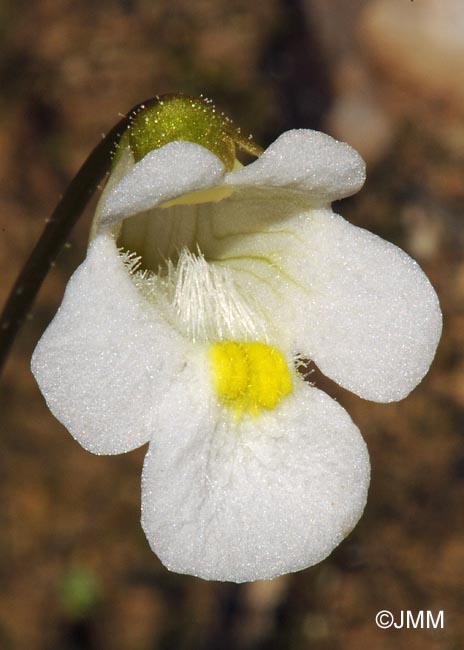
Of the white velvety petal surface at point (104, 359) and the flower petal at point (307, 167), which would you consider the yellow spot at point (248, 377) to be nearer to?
the white velvety petal surface at point (104, 359)

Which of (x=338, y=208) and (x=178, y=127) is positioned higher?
(x=178, y=127)

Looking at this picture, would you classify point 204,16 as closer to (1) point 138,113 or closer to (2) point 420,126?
(2) point 420,126

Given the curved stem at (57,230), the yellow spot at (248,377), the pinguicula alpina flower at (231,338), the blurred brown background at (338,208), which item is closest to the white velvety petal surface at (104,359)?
the pinguicula alpina flower at (231,338)

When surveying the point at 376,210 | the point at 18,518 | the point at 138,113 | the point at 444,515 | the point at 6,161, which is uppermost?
the point at 138,113

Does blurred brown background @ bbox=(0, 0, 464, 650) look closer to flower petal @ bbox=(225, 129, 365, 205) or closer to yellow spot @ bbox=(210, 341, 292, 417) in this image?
yellow spot @ bbox=(210, 341, 292, 417)

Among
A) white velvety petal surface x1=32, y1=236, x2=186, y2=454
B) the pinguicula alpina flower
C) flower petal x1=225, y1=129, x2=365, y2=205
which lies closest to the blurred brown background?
the pinguicula alpina flower

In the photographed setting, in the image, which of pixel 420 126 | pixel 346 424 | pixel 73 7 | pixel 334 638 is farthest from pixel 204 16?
pixel 346 424

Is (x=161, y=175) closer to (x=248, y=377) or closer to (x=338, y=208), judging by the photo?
(x=248, y=377)

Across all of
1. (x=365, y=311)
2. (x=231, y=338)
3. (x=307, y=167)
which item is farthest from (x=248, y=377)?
(x=307, y=167)
